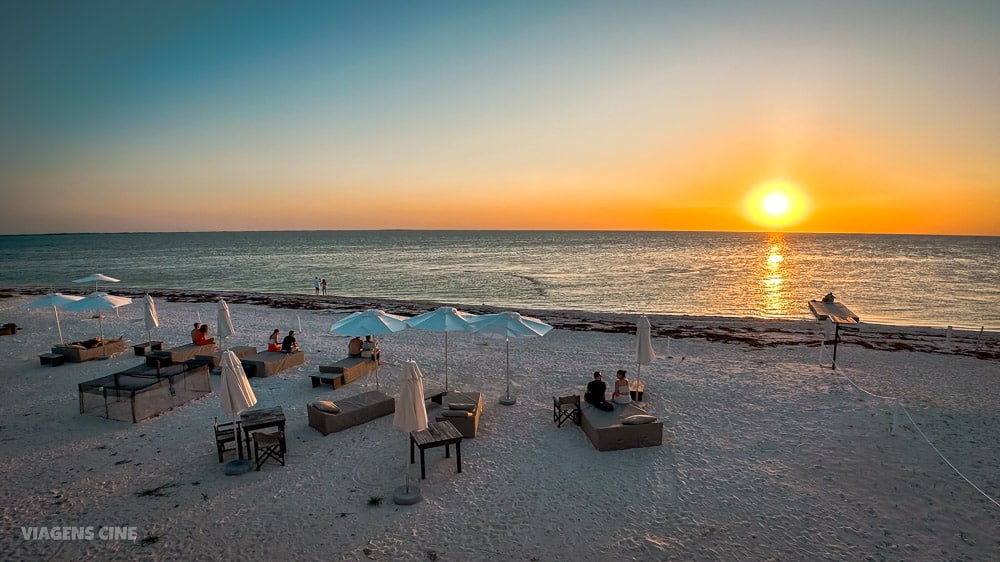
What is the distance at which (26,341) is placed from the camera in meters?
18.0

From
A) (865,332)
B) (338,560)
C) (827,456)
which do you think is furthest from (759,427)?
(865,332)

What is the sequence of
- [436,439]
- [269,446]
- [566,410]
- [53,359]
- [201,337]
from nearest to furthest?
[436,439]
[269,446]
[566,410]
[53,359]
[201,337]

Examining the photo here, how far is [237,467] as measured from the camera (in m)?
8.34

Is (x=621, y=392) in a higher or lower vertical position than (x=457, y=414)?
higher

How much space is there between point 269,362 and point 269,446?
6.01m

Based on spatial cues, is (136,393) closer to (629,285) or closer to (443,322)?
(443,322)

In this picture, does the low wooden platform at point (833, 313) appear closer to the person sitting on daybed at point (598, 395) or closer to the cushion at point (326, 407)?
the person sitting on daybed at point (598, 395)

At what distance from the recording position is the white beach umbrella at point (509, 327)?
36.8ft

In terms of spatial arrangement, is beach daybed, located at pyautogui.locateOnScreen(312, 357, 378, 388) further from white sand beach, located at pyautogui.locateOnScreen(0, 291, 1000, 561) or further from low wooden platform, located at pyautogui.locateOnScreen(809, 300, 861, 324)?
low wooden platform, located at pyautogui.locateOnScreen(809, 300, 861, 324)

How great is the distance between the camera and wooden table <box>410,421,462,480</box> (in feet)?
26.7

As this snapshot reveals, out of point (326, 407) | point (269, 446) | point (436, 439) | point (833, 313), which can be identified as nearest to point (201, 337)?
point (326, 407)

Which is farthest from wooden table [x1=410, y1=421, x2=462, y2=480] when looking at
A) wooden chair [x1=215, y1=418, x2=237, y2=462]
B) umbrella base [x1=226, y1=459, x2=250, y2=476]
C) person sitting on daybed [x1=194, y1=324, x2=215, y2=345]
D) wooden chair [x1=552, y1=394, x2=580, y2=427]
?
person sitting on daybed [x1=194, y1=324, x2=215, y2=345]

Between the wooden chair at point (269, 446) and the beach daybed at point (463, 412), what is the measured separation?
9.71 feet

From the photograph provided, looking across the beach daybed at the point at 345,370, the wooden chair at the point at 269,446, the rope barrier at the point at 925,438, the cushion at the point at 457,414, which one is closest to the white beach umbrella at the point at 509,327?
the cushion at the point at 457,414
